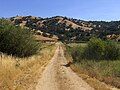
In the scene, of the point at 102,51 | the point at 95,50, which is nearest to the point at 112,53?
the point at 102,51

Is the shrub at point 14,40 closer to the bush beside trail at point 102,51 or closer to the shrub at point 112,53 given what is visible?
the bush beside trail at point 102,51

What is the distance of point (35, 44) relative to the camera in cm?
4438

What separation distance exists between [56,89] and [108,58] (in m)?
23.2

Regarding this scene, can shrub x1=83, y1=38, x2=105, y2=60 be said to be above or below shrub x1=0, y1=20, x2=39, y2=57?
below

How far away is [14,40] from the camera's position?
37.0 metres

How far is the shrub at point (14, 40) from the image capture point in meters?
35.9

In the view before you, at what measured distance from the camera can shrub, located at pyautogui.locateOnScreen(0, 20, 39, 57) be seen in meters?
35.9


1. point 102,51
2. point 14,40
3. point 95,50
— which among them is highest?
point 14,40

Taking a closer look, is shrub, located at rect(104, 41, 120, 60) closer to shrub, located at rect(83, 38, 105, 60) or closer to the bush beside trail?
the bush beside trail

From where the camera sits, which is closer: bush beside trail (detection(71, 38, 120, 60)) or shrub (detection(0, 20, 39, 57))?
shrub (detection(0, 20, 39, 57))

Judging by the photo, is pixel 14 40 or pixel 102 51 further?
pixel 102 51

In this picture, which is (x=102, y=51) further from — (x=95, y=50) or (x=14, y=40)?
(x=14, y=40)

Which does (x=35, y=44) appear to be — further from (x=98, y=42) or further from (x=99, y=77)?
(x=99, y=77)

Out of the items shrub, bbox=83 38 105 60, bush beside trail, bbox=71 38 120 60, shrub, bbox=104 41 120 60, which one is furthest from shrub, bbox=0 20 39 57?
shrub, bbox=104 41 120 60
